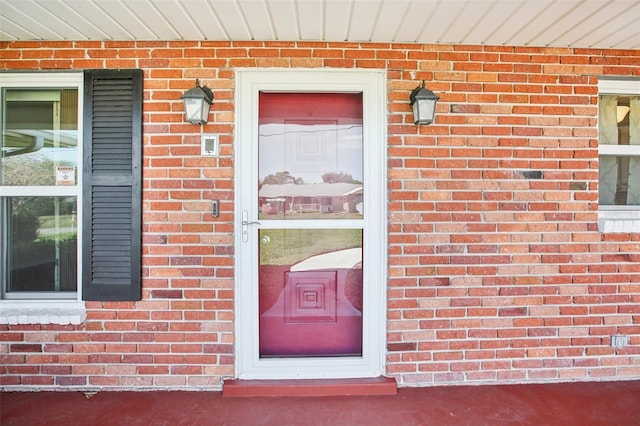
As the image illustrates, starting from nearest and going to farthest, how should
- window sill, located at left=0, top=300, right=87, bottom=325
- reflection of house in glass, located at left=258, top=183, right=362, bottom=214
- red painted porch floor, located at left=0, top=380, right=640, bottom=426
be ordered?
red painted porch floor, located at left=0, top=380, right=640, bottom=426
window sill, located at left=0, top=300, right=87, bottom=325
reflection of house in glass, located at left=258, top=183, right=362, bottom=214

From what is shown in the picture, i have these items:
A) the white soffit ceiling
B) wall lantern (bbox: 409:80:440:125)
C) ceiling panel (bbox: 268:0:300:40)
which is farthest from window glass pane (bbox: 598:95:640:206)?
ceiling panel (bbox: 268:0:300:40)

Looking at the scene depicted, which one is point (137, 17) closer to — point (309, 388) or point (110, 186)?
point (110, 186)

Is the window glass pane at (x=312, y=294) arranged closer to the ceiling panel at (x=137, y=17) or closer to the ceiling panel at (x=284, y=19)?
the ceiling panel at (x=284, y=19)

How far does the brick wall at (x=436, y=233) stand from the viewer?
2.58m

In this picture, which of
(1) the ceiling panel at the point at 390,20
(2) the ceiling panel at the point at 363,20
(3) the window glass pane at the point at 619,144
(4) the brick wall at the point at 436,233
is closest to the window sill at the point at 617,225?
(4) the brick wall at the point at 436,233

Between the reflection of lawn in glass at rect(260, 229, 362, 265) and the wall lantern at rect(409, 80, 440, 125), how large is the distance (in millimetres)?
958

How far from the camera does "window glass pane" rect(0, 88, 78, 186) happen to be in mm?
2654

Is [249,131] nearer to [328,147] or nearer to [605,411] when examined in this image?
[328,147]

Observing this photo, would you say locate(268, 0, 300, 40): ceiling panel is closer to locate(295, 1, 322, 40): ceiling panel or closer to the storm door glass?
locate(295, 1, 322, 40): ceiling panel

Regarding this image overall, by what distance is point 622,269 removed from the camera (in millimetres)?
2711

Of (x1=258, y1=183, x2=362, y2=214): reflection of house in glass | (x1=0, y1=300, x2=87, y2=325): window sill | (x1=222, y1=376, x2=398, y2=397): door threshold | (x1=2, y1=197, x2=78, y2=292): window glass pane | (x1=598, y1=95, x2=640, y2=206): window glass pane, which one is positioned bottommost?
(x1=222, y1=376, x2=398, y2=397): door threshold

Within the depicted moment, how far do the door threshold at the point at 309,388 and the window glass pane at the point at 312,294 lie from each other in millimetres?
223

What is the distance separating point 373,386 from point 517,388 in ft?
3.68

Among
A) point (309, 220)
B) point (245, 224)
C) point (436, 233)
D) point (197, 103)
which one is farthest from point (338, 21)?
point (436, 233)
